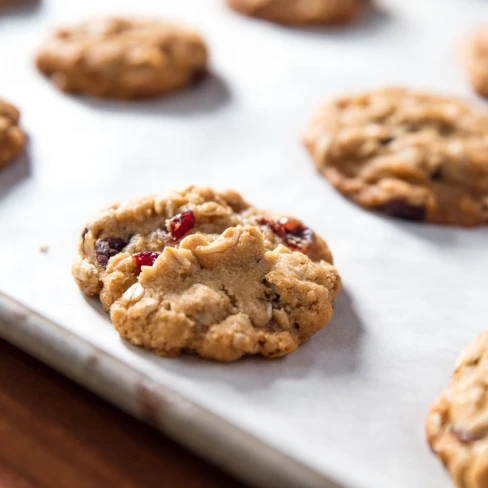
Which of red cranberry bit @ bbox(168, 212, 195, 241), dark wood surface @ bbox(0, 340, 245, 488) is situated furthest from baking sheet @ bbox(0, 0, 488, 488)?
red cranberry bit @ bbox(168, 212, 195, 241)

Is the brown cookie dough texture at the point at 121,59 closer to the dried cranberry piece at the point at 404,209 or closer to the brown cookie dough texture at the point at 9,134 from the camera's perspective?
the brown cookie dough texture at the point at 9,134

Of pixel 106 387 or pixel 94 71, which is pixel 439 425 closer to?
pixel 106 387

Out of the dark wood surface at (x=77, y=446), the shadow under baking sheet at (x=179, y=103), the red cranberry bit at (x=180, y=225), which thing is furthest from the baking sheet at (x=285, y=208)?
the red cranberry bit at (x=180, y=225)

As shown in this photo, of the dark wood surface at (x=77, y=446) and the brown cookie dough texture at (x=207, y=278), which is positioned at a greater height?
the brown cookie dough texture at (x=207, y=278)

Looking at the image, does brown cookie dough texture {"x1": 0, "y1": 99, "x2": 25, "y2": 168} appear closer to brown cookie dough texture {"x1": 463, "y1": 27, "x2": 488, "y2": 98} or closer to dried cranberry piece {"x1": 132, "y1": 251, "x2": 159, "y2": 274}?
dried cranberry piece {"x1": 132, "y1": 251, "x2": 159, "y2": 274}

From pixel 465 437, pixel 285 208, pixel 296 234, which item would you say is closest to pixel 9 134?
pixel 285 208

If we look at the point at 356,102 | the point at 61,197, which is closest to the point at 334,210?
the point at 356,102
